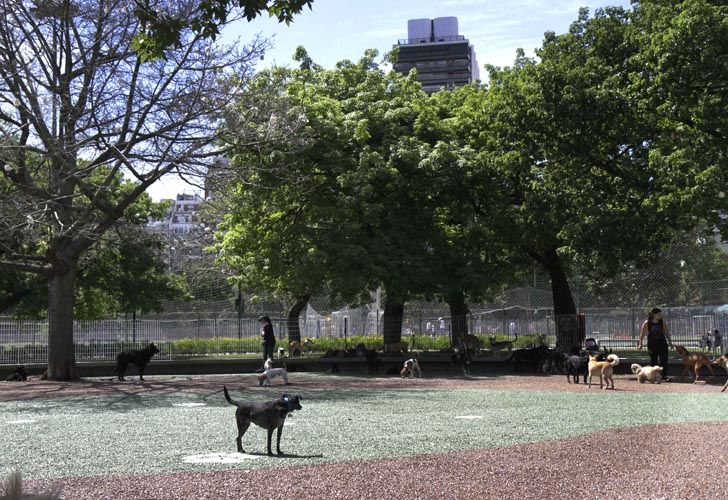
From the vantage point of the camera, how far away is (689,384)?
1981 centimetres

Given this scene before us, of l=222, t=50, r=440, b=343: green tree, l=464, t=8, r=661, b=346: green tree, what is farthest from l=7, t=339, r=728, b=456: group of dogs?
l=222, t=50, r=440, b=343: green tree

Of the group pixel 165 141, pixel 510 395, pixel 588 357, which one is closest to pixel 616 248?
pixel 588 357

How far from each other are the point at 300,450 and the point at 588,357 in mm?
12106

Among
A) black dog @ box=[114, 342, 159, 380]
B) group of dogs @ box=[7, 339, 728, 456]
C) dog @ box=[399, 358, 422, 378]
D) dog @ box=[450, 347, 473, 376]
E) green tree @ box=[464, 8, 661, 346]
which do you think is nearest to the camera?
group of dogs @ box=[7, 339, 728, 456]

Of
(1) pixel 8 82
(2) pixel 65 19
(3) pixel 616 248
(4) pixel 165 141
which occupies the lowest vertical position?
(3) pixel 616 248

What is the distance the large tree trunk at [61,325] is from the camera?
23.0 m

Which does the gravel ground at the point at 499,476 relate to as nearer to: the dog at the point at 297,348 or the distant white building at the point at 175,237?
the distant white building at the point at 175,237

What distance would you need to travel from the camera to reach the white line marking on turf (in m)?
8.57

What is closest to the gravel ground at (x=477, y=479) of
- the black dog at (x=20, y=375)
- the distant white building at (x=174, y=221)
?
the distant white building at (x=174, y=221)

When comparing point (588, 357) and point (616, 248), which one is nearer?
point (588, 357)

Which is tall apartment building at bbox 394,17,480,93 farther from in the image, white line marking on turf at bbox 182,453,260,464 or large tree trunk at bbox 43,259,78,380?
white line marking on turf at bbox 182,453,260,464

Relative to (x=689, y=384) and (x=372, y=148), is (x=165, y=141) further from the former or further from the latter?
(x=689, y=384)

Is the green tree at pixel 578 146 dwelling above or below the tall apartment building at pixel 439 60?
below

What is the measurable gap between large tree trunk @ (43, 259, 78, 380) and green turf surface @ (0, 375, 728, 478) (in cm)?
631
